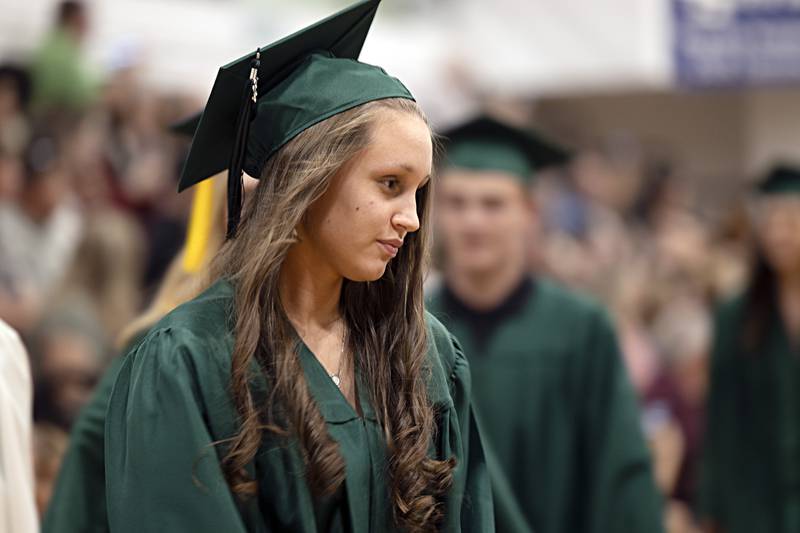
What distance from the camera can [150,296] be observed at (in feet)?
23.5

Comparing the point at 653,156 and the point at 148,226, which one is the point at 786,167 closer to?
the point at 148,226

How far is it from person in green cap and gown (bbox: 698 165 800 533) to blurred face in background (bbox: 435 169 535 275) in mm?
1642

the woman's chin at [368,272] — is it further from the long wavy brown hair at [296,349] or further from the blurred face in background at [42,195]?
the blurred face in background at [42,195]

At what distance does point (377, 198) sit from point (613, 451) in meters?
2.60

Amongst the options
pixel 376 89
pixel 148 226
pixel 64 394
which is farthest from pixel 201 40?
pixel 376 89

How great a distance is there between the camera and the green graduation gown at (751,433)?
6465 mm

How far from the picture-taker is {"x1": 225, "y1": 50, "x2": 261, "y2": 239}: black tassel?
278 centimetres

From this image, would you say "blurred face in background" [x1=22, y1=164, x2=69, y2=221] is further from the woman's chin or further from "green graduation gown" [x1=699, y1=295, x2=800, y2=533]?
the woman's chin

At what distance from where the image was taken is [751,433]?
668cm

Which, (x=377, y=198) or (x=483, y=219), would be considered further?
(x=483, y=219)

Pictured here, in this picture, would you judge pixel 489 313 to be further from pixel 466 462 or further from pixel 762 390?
pixel 466 462

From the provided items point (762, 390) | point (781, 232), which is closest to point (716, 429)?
point (762, 390)

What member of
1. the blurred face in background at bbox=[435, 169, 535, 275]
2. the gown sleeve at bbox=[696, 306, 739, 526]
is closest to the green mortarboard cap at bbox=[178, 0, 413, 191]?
the blurred face in background at bbox=[435, 169, 535, 275]

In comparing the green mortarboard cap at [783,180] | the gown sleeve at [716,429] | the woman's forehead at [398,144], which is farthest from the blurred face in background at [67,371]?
the woman's forehead at [398,144]
